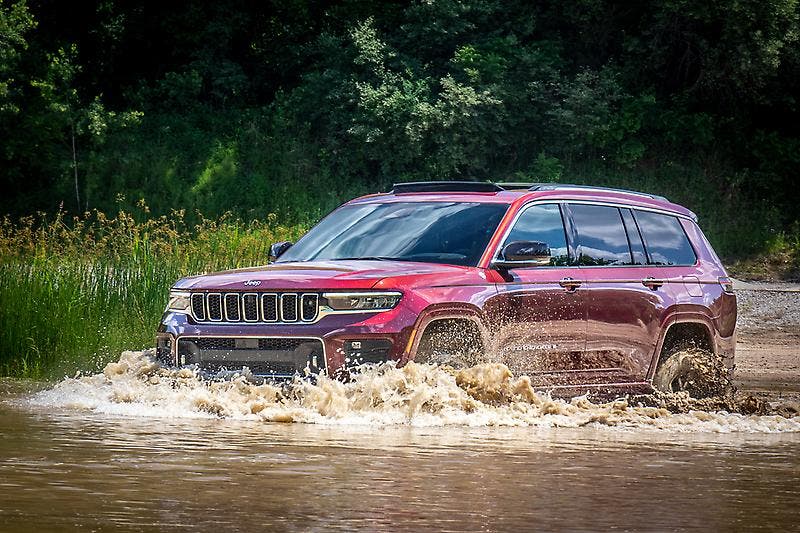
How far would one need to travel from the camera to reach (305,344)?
9.58m

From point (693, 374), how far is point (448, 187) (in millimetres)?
2468

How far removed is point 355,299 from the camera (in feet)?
31.5

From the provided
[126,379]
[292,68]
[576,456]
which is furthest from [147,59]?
[576,456]

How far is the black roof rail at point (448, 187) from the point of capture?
1131cm

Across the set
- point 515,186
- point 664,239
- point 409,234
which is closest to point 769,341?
point 664,239

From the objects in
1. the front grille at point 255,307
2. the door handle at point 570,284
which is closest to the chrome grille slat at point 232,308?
the front grille at point 255,307

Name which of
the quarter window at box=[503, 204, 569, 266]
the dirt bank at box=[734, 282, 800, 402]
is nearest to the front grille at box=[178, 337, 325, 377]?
the quarter window at box=[503, 204, 569, 266]

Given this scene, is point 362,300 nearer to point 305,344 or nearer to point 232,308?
point 305,344

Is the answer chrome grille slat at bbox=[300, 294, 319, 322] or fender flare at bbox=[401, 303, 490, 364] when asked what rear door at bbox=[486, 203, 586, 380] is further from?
chrome grille slat at bbox=[300, 294, 319, 322]

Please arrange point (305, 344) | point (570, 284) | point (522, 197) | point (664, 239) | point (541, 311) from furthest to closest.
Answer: point (664, 239) → point (522, 197) → point (570, 284) → point (541, 311) → point (305, 344)

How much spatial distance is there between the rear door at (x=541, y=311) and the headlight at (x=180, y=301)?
2.07 m

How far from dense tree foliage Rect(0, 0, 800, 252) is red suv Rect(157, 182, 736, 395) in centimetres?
2576

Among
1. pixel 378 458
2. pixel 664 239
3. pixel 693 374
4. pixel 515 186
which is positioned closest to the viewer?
pixel 378 458

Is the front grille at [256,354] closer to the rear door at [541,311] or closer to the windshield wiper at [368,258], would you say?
the windshield wiper at [368,258]
